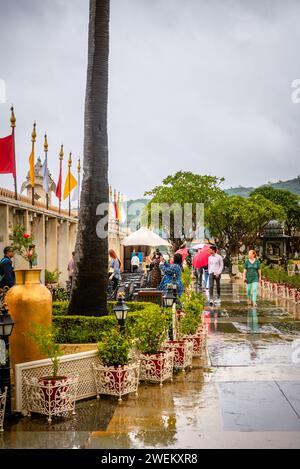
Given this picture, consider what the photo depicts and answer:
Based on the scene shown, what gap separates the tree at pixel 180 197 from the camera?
55.2 m

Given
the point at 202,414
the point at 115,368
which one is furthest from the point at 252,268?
the point at 202,414

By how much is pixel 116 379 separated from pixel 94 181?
11.7 feet

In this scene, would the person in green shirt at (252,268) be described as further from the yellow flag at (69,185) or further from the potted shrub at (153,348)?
the yellow flag at (69,185)

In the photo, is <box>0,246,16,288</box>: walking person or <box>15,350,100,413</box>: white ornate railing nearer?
<box>15,350,100,413</box>: white ornate railing

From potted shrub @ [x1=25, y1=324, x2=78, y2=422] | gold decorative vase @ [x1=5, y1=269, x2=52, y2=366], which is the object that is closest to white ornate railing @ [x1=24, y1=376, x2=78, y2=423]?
potted shrub @ [x1=25, y1=324, x2=78, y2=422]

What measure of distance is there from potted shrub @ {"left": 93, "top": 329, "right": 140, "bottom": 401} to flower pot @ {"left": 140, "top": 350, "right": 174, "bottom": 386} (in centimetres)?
52

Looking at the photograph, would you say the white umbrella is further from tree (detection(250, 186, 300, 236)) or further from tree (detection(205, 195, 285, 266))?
tree (detection(250, 186, 300, 236))

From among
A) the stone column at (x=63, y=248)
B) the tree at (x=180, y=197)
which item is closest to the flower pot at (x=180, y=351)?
the stone column at (x=63, y=248)

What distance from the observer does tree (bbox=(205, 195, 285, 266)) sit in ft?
159

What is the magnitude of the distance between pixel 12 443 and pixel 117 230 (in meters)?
31.1

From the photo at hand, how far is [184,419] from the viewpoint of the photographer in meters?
6.33

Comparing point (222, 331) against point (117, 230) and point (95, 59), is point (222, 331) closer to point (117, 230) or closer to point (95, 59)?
point (95, 59)

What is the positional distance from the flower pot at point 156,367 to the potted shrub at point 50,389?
1.45 meters

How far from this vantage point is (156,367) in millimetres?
8031
